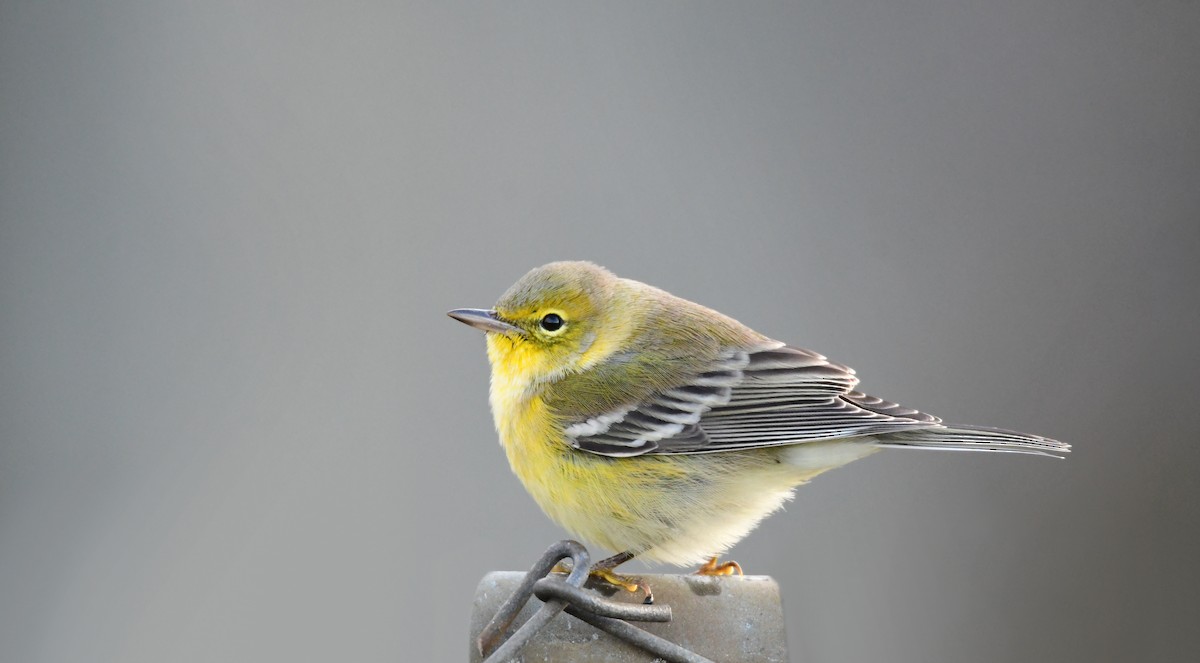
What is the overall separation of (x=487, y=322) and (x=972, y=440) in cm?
132

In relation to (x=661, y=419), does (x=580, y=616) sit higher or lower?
higher

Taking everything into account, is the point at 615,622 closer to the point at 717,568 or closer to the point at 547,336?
the point at 717,568

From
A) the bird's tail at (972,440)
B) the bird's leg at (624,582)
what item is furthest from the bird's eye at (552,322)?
the bird's leg at (624,582)

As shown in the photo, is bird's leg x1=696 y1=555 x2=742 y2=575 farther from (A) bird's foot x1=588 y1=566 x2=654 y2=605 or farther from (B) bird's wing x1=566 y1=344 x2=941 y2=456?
(A) bird's foot x1=588 y1=566 x2=654 y2=605

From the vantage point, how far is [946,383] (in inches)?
194

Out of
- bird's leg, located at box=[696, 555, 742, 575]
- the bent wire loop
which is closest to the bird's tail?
bird's leg, located at box=[696, 555, 742, 575]

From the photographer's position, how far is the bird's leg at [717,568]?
2.70 meters

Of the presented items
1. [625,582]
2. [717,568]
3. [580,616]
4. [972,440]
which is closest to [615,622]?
[580,616]

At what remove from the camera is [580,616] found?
57.1 inches

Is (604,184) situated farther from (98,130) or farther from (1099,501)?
(1099,501)

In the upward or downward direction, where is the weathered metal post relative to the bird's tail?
upward

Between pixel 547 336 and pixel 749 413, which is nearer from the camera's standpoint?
pixel 749 413

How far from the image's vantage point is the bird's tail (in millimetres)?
2572

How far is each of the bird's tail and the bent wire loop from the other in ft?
4.23
